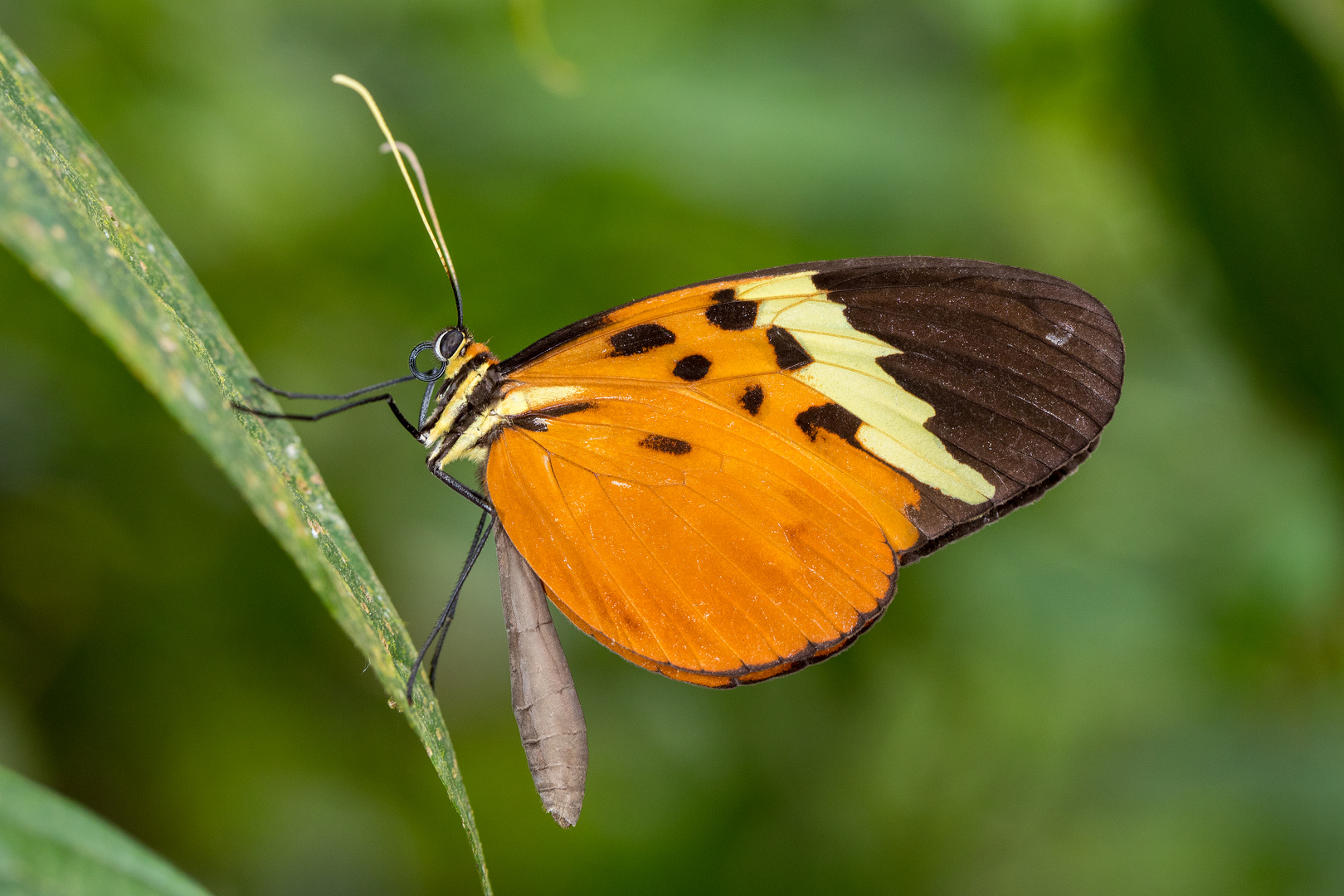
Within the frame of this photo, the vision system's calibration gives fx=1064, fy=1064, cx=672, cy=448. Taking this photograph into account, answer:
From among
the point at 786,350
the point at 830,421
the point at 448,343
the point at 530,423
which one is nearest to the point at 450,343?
the point at 448,343

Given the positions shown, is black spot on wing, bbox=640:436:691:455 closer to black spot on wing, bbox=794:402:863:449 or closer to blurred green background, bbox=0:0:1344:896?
black spot on wing, bbox=794:402:863:449

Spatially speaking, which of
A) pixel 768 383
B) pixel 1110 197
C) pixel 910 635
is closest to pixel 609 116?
pixel 768 383

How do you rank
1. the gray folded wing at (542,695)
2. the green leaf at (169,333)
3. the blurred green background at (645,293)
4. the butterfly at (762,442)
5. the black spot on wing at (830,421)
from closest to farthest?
the green leaf at (169,333) < the gray folded wing at (542,695) < the butterfly at (762,442) < the black spot on wing at (830,421) < the blurred green background at (645,293)

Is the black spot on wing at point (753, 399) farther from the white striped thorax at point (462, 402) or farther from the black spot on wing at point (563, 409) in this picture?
the white striped thorax at point (462, 402)

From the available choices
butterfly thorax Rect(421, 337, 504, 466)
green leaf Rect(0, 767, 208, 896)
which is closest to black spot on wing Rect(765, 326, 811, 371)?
butterfly thorax Rect(421, 337, 504, 466)

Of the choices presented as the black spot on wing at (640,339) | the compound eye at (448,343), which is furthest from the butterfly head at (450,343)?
the black spot on wing at (640,339)

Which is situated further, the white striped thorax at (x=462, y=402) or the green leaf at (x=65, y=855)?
the white striped thorax at (x=462, y=402)

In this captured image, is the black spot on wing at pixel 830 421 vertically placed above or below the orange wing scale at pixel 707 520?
above
